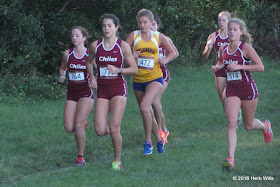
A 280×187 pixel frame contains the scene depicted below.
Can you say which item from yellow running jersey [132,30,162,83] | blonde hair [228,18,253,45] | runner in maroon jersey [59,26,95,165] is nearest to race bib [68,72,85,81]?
runner in maroon jersey [59,26,95,165]

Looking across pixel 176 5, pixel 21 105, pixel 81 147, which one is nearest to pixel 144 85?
pixel 81 147

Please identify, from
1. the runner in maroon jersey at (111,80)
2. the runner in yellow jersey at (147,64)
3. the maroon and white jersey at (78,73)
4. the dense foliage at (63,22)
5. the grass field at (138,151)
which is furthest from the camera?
the dense foliage at (63,22)

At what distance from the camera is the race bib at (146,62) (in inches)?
348

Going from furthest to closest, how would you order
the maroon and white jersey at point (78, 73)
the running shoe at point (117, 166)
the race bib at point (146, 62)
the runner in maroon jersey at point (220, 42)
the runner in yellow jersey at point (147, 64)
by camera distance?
the runner in maroon jersey at point (220, 42) → the race bib at point (146, 62) → the runner in yellow jersey at point (147, 64) → the maroon and white jersey at point (78, 73) → the running shoe at point (117, 166)

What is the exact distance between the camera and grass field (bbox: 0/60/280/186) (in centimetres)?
729

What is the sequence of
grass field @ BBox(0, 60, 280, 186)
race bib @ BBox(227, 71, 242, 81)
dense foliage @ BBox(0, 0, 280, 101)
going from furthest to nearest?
dense foliage @ BBox(0, 0, 280, 101) < race bib @ BBox(227, 71, 242, 81) < grass field @ BBox(0, 60, 280, 186)

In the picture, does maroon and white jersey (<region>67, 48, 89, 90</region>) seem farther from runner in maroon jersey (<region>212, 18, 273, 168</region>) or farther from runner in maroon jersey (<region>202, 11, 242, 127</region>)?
runner in maroon jersey (<region>202, 11, 242, 127</region>)

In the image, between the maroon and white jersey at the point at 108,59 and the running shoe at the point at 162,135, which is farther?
the running shoe at the point at 162,135

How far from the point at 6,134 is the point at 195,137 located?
10.5 feet

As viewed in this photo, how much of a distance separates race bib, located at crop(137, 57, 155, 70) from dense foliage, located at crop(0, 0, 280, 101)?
6047mm

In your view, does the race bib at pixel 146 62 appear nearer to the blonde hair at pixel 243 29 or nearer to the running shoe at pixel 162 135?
the running shoe at pixel 162 135

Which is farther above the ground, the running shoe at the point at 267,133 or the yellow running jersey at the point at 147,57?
the yellow running jersey at the point at 147,57

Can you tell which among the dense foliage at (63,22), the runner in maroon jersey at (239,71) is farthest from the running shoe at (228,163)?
the dense foliage at (63,22)

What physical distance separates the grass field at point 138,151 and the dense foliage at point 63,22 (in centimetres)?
206
